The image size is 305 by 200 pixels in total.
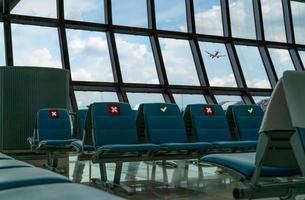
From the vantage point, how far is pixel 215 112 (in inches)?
165

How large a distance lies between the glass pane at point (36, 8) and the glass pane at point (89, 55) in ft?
1.57

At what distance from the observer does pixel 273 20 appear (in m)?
9.68

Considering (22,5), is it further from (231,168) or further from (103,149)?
(231,168)

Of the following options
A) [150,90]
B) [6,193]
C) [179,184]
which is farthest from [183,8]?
[6,193]

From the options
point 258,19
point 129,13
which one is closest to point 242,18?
point 258,19

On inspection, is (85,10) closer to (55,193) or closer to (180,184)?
(180,184)

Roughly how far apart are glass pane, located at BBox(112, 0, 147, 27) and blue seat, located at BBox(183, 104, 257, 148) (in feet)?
14.1

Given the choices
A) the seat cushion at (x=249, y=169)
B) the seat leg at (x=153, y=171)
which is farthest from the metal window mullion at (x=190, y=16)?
the seat cushion at (x=249, y=169)

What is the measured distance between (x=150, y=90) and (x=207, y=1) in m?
2.75

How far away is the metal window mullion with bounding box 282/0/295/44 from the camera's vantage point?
31.7 feet

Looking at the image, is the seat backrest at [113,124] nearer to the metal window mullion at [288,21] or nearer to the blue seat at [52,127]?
the blue seat at [52,127]

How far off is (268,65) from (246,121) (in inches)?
204

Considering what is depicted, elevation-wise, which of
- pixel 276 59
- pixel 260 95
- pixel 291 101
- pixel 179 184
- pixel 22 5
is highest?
pixel 22 5

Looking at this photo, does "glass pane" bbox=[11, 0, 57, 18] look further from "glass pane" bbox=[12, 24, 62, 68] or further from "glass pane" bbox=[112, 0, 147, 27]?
"glass pane" bbox=[112, 0, 147, 27]
